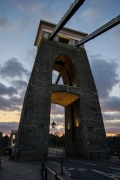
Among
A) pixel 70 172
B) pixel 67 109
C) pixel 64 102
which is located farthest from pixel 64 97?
pixel 70 172

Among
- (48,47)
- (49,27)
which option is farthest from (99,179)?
(49,27)

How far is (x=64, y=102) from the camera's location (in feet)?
88.5

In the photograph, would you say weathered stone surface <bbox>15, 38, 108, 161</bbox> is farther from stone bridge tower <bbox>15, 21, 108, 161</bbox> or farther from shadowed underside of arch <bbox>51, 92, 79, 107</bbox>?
shadowed underside of arch <bbox>51, 92, 79, 107</bbox>

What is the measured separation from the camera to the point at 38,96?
1995 cm

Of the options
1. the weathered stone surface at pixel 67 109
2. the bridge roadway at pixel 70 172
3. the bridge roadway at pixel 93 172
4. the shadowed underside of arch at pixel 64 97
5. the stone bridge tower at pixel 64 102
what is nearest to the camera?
the bridge roadway at pixel 70 172

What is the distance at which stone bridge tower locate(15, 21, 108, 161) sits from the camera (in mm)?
17734

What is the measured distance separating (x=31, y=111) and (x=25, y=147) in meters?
4.36

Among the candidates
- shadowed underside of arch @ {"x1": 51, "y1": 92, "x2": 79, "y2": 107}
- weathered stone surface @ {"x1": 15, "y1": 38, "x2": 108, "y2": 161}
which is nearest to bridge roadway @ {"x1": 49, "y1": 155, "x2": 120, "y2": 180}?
weathered stone surface @ {"x1": 15, "y1": 38, "x2": 108, "y2": 161}

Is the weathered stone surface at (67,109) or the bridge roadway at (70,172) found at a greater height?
the weathered stone surface at (67,109)

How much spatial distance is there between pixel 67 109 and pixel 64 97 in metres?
3.94

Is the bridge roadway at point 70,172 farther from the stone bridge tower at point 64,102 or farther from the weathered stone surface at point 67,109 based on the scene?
the stone bridge tower at point 64,102

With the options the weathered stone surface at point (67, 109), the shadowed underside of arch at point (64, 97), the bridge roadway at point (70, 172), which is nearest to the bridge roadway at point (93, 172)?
the bridge roadway at point (70, 172)

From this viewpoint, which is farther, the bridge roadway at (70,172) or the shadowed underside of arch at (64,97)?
the shadowed underside of arch at (64,97)

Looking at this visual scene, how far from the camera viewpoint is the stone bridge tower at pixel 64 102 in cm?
1773
